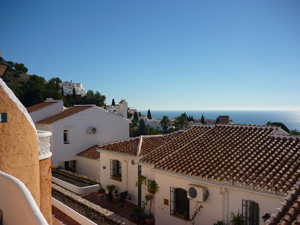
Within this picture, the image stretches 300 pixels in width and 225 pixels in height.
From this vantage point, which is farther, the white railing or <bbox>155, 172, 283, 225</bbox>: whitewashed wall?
<bbox>155, 172, 283, 225</bbox>: whitewashed wall

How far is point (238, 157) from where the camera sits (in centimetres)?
993

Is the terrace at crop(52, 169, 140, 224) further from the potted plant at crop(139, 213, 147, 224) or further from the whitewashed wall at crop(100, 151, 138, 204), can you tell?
the whitewashed wall at crop(100, 151, 138, 204)

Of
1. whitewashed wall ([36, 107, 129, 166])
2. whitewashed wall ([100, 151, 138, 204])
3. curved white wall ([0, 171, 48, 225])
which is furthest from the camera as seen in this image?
whitewashed wall ([36, 107, 129, 166])

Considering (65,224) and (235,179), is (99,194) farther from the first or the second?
(235,179)

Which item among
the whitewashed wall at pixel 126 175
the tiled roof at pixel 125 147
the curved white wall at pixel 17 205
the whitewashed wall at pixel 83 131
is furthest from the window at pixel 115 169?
the curved white wall at pixel 17 205

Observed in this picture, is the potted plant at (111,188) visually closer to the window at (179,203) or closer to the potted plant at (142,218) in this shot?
the potted plant at (142,218)

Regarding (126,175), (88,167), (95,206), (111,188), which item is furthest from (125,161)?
(88,167)

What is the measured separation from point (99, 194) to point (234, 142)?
33.1ft

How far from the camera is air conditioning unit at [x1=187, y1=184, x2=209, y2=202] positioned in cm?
912

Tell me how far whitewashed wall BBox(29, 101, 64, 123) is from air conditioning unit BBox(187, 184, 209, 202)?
20.8 meters

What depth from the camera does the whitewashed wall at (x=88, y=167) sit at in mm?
21188

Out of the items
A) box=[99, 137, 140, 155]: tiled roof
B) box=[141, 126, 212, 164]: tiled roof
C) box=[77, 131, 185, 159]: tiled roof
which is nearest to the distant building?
box=[77, 131, 185, 159]: tiled roof

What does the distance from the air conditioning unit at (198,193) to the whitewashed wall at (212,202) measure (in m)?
0.21

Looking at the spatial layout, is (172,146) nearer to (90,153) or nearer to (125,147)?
(125,147)
